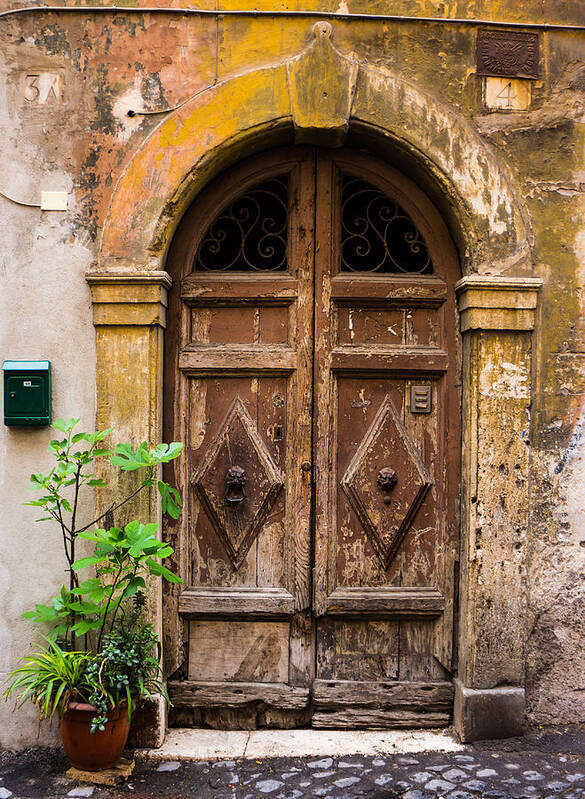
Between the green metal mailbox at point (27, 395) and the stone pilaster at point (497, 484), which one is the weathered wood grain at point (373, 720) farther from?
the green metal mailbox at point (27, 395)

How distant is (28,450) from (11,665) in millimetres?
1094

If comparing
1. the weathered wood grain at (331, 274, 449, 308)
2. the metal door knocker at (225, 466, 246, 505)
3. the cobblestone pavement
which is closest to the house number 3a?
the weathered wood grain at (331, 274, 449, 308)

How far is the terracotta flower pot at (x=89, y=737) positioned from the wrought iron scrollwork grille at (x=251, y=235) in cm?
225

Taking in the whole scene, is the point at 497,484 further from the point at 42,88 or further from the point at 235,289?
the point at 42,88

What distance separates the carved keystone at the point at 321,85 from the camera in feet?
11.3

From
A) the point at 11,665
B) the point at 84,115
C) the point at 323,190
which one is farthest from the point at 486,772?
the point at 84,115

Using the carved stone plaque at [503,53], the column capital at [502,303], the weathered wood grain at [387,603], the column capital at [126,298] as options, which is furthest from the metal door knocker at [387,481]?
the carved stone plaque at [503,53]

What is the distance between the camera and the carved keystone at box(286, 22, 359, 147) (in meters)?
3.46

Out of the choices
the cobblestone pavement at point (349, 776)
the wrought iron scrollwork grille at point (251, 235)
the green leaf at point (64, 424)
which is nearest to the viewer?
the cobblestone pavement at point (349, 776)

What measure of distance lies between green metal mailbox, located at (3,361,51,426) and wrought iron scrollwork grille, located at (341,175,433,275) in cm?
171

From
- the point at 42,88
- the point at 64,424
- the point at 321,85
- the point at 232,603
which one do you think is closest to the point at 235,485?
the point at 232,603

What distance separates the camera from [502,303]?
3.52 m

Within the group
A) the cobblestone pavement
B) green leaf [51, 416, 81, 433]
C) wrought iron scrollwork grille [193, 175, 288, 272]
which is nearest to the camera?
the cobblestone pavement

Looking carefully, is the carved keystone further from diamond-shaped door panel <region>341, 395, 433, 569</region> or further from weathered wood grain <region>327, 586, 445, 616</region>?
weathered wood grain <region>327, 586, 445, 616</region>
